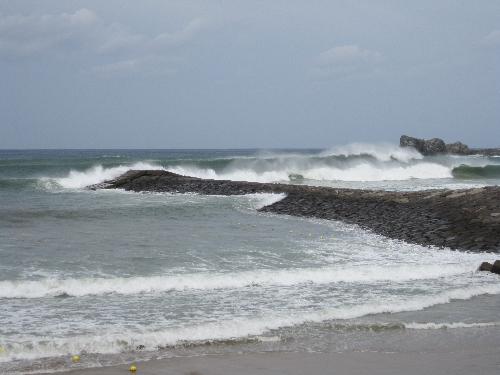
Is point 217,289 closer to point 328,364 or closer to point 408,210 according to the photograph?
point 328,364

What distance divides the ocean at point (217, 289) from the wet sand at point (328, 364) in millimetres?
280

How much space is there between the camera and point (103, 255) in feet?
42.3

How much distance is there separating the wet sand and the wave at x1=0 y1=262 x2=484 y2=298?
12.1 feet

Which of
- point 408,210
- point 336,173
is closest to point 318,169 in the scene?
point 336,173

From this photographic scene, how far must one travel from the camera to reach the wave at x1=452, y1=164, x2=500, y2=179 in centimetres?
Result: 5012

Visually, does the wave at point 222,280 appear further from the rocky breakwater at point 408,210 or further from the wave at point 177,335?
the rocky breakwater at point 408,210

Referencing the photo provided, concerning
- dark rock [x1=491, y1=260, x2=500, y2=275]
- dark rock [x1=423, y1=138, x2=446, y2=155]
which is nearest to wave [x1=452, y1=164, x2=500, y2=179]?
dark rock [x1=423, y1=138, x2=446, y2=155]

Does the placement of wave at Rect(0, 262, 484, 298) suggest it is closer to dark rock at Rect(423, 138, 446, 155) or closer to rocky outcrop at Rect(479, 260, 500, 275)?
rocky outcrop at Rect(479, 260, 500, 275)

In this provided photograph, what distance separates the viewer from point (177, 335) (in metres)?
7.59

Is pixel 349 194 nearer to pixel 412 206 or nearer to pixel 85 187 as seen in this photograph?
pixel 412 206

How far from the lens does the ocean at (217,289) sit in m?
7.42

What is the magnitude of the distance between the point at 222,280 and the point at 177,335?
3.38 metres

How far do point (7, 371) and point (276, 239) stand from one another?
9.89 metres

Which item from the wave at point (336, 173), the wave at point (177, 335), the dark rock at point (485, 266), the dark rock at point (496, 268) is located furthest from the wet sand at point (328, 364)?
the wave at point (336, 173)
